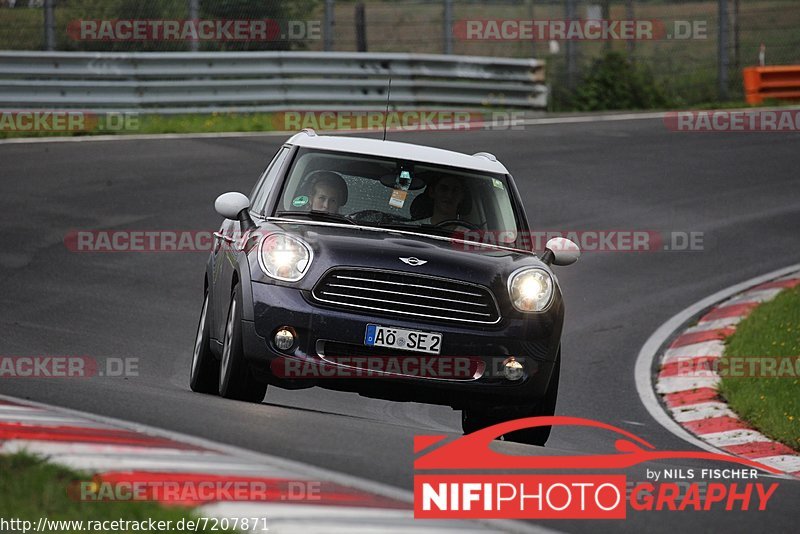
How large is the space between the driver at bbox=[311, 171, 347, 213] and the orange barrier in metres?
17.8

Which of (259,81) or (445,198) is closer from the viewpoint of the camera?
(445,198)

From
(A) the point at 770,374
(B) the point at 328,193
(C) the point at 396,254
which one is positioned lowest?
(A) the point at 770,374

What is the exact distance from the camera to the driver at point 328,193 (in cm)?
820

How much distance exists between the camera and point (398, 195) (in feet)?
27.6

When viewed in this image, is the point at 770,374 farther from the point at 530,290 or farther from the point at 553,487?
the point at 553,487

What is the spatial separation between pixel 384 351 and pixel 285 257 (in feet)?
2.33

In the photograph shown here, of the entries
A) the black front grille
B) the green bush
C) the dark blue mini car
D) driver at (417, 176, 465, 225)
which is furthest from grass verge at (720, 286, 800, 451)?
the green bush

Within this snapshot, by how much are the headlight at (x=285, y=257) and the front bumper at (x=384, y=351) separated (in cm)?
8

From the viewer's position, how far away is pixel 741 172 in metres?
18.5

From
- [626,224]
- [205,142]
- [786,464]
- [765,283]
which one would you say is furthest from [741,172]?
[786,464]

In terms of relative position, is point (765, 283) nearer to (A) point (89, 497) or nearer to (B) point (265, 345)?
(B) point (265, 345)

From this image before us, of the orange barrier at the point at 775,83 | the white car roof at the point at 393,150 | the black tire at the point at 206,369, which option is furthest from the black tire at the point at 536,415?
the orange barrier at the point at 775,83

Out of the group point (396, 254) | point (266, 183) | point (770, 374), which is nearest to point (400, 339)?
point (396, 254)

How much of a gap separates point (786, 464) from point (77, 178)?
9921 mm
